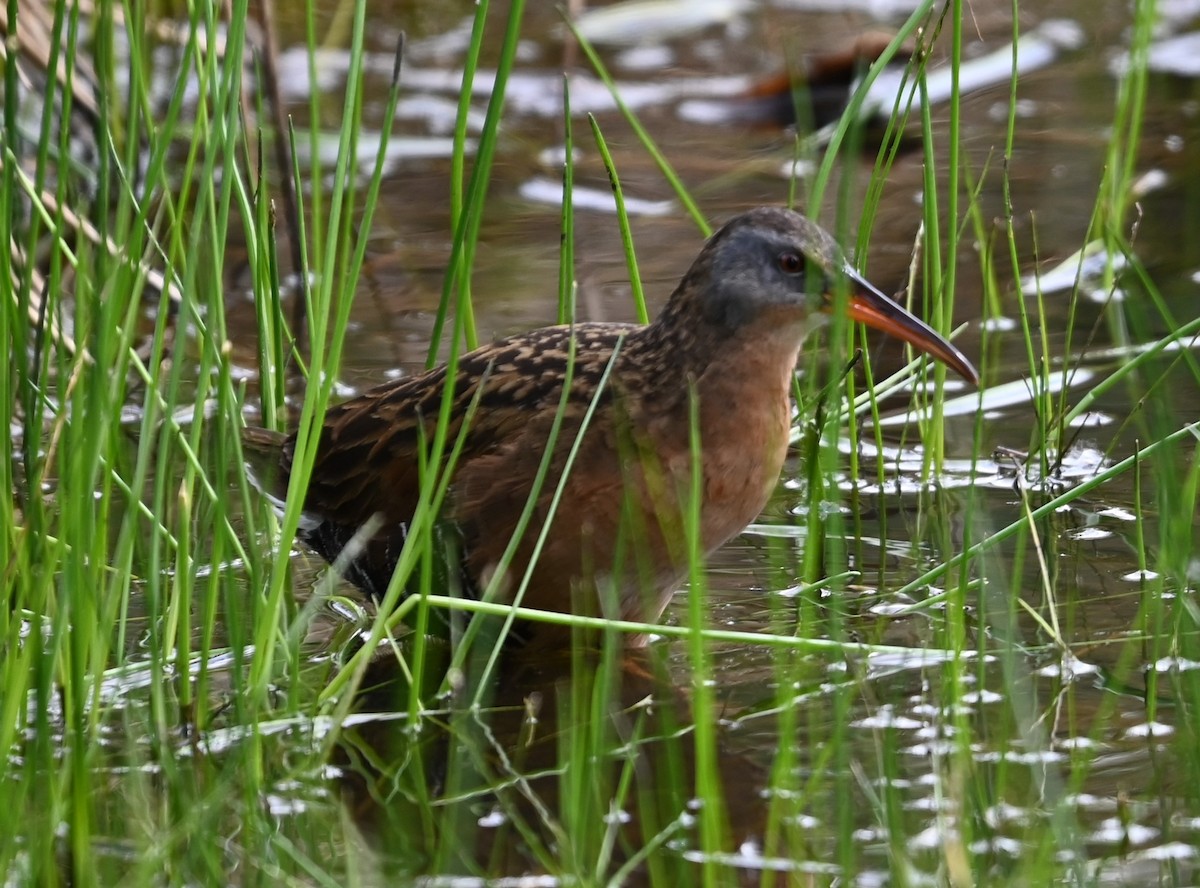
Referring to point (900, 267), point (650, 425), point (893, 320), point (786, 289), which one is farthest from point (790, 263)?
point (900, 267)

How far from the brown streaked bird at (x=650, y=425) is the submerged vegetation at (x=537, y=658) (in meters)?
0.12

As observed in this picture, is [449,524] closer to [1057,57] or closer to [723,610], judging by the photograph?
[723,610]

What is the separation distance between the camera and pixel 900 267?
604 centimetres

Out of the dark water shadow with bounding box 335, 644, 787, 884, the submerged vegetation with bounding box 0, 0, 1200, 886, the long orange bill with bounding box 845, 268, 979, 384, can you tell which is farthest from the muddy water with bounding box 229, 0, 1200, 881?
the long orange bill with bounding box 845, 268, 979, 384

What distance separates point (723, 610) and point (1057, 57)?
4.79 m

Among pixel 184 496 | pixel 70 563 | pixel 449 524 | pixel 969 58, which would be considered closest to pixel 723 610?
pixel 449 524

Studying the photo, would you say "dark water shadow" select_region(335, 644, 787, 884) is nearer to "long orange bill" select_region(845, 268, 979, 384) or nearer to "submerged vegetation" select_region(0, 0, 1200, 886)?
"submerged vegetation" select_region(0, 0, 1200, 886)

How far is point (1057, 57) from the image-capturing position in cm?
805

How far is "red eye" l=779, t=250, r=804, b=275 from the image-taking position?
383cm

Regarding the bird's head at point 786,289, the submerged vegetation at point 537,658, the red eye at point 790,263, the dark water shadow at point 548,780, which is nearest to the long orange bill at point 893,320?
the bird's head at point 786,289

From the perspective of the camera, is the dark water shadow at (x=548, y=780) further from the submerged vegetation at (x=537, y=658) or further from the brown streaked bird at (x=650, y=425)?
the brown streaked bird at (x=650, y=425)

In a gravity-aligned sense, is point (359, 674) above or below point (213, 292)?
below

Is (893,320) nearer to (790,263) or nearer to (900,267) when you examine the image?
(790,263)

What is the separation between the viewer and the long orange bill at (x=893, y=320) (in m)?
3.81
